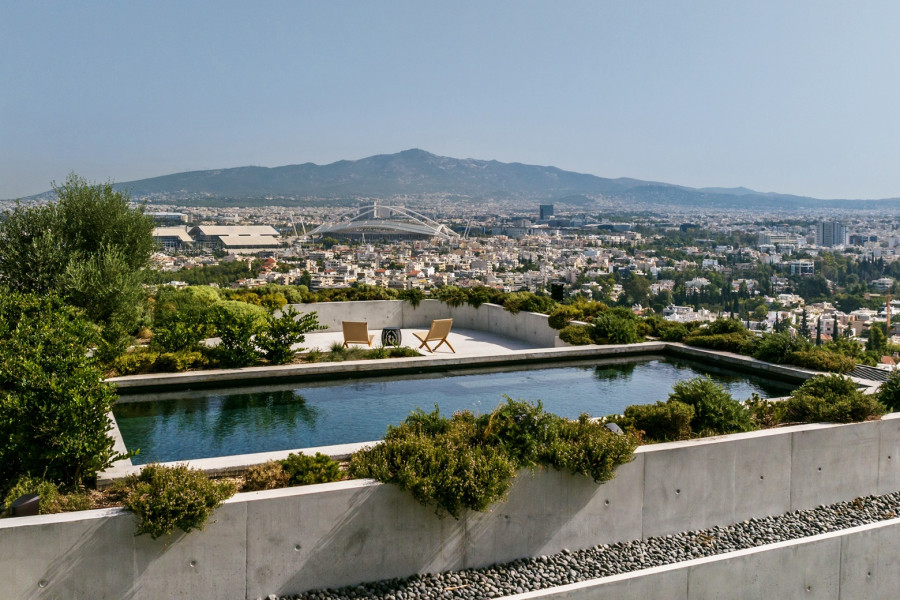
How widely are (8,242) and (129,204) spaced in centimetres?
186

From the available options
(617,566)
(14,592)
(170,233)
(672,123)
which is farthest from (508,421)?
(672,123)

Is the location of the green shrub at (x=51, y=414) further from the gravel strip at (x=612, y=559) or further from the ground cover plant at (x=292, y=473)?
the gravel strip at (x=612, y=559)

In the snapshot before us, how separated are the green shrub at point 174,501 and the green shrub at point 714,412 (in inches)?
138

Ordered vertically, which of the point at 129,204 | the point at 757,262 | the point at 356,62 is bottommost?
the point at 757,262

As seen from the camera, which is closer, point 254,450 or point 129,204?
point 254,450

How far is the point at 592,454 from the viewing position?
4426mm

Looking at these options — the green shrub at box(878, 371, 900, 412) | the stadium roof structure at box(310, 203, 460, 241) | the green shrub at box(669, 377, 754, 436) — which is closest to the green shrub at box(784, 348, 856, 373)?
the green shrub at box(878, 371, 900, 412)

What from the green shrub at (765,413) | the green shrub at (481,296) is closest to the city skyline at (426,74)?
the green shrub at (481,296)

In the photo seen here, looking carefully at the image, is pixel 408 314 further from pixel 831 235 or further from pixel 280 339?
pixel 831 235

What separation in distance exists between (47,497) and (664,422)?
4.08 meters

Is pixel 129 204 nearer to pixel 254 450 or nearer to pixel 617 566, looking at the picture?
pixel 254 450

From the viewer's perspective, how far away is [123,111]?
1988 inches

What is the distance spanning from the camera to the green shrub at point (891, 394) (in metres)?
6.18

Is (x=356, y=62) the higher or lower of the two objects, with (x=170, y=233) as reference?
higher
